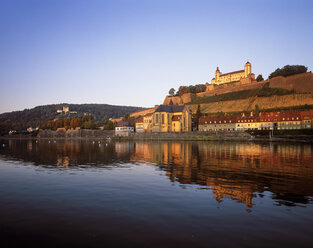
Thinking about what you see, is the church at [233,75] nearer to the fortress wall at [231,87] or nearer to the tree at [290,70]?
the fortress wall at [231,87]

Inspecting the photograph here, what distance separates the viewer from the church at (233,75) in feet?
586

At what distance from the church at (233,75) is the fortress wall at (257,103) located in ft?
90.7

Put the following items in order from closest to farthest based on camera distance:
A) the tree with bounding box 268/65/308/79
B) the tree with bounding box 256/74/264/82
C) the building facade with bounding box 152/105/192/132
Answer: the building facade with bounding box 152/105/192/132 → the tree with bounding box 268/65/308/79 → the tree with bounding box 256/74/264/82

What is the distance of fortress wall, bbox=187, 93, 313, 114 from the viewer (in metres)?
128

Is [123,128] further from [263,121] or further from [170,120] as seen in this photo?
[263,121]

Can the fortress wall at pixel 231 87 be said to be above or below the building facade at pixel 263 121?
above

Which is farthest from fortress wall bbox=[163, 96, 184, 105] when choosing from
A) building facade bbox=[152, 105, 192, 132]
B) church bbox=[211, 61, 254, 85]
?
building facade bbox=[152, 105, 192, 132]

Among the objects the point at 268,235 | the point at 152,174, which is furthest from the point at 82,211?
the point at 152,174

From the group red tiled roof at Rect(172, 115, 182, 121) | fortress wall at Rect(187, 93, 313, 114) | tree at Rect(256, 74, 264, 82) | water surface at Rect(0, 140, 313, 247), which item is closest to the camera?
water surface at Rect(0, 140, 313, 247)

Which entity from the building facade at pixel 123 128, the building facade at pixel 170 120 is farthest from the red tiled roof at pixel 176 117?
the building facade at pixel 123 128

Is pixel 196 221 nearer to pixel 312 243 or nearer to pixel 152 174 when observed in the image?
pixel 312 243

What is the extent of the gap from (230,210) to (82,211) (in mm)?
7276

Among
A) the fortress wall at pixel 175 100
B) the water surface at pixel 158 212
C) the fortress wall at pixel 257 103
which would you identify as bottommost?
the water surface at pixel 158 212

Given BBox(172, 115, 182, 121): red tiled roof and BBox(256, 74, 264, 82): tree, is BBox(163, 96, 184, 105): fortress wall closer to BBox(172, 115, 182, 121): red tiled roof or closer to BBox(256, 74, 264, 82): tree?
BBox(256, 74, 264, 82): tree
